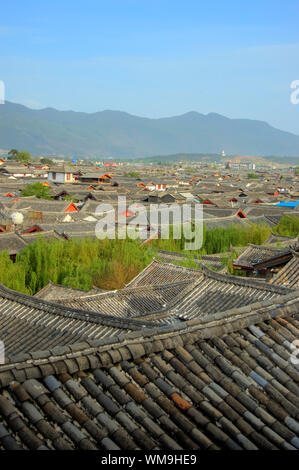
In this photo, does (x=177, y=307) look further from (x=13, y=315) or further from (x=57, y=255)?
(x=57, y=255)

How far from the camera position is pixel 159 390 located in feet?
13.2

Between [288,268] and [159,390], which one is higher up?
[159,390]

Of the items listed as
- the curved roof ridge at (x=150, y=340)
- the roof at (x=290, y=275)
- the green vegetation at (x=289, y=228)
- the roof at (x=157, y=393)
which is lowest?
the green vegetation at (x=289, y=228)

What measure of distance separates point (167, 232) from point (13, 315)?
18526 mm

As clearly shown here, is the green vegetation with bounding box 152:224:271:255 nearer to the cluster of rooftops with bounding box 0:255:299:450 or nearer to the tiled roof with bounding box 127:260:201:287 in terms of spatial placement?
the tiled roof with bounding box 127:260:201:287

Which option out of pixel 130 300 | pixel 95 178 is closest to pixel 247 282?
pixel 130 300

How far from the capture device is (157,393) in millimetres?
3971

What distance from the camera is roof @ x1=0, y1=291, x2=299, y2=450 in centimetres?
347

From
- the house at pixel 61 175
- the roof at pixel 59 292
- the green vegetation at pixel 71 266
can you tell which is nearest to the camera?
the roof at pixel 59 292

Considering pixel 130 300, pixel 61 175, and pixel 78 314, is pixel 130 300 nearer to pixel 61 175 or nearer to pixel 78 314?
pixel 78 314

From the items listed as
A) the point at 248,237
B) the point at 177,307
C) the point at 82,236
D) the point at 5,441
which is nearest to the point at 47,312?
the point at 177,307

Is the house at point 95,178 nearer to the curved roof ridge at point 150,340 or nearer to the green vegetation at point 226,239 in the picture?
the green vegetation at point 226,239

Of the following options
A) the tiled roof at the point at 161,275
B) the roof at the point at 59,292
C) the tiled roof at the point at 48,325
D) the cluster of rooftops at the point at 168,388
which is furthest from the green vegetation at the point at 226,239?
the cluster of rooftops at the point at 168,388

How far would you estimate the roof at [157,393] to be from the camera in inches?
137
